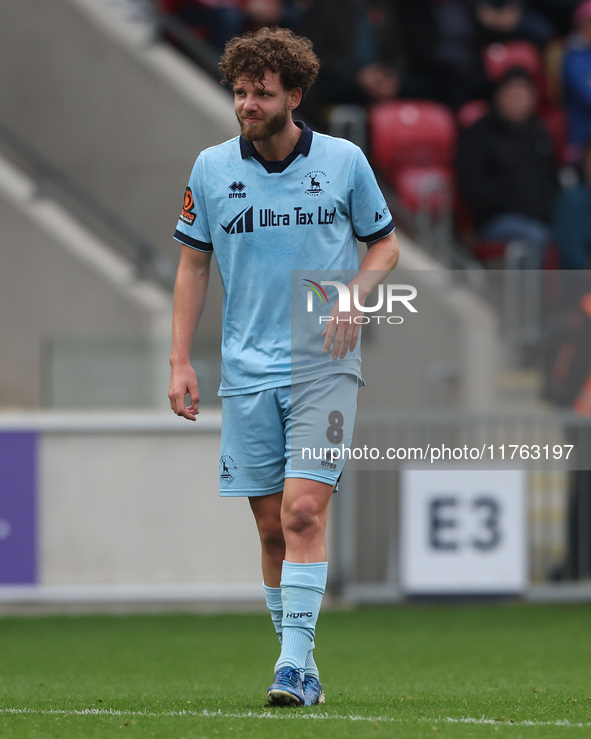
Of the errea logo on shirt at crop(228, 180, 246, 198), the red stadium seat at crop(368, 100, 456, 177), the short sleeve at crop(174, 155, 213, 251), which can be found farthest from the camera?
the red stadium seat at crop(368, 100, 456, 177)

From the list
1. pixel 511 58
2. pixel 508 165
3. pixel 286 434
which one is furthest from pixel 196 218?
pixel 511 58

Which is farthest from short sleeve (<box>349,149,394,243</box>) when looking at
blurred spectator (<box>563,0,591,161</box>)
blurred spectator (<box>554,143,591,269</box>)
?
blurred spectator (<box>563,0,591,161</box>)

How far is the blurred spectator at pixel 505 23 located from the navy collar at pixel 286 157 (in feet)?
31.1

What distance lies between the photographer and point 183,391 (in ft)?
14.6

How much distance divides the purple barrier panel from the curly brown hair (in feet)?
17.0

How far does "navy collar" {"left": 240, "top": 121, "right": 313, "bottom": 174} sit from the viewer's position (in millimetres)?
4434

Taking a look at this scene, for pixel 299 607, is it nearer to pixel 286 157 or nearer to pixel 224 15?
pixel 286 157

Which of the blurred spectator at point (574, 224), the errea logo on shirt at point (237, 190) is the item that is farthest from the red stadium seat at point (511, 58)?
the errea logo on shirt at point (237, 190)

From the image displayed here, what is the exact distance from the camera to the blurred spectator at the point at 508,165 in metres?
11.4

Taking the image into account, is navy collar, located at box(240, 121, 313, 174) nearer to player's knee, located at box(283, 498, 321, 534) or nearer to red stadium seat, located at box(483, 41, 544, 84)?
player's knee, located at box(283, 498, 321, 534)

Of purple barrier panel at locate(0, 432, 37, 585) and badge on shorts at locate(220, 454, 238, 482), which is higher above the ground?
badge on shorts at locate(220, 454, 238, 482)

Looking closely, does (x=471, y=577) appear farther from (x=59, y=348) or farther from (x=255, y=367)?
(x=255, y=367)

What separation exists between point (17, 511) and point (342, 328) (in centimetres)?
523

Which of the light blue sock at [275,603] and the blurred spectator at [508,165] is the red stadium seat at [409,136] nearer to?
the blurred spectator at [508,165]
